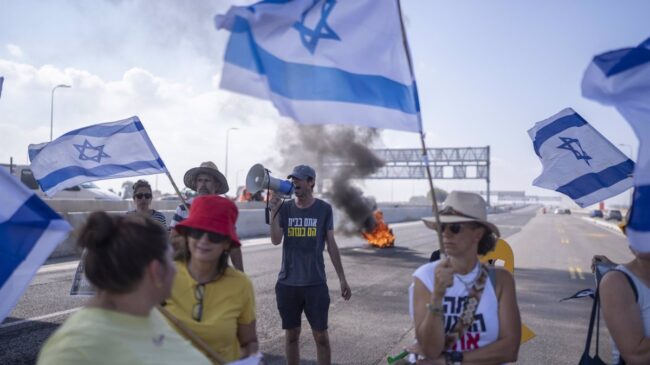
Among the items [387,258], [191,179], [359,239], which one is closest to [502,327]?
[191,179]

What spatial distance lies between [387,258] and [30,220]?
14.2 m

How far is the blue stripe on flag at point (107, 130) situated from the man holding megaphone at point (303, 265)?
1.54m

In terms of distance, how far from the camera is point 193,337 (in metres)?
2.51

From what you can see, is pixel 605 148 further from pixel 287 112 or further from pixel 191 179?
pixel 191 179

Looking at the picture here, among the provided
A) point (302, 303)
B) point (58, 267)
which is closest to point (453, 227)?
point (302, 303)

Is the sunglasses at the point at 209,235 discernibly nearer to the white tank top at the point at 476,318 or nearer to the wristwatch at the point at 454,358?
the white tank top at the point at 476,318

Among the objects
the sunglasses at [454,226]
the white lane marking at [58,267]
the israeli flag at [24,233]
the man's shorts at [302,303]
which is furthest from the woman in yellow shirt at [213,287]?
the white lane marking at [58,267]

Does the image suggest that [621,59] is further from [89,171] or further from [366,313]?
[366,313]

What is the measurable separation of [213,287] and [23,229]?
959 millimetres

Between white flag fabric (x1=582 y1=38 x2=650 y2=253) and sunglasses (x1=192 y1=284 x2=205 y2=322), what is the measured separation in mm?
2050

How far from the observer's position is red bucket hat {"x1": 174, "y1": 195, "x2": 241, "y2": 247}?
266cm

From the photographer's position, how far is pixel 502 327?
8.42 ft

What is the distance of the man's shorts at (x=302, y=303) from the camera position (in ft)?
14.8

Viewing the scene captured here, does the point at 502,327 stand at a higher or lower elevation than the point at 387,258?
higher
